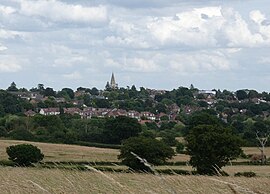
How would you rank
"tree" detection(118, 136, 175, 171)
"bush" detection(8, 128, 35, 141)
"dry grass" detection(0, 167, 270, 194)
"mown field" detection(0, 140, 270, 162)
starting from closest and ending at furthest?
"dry grass" detection(0, 167, 270, 194)
"tree" detection(118, 136, 175, 171)
"mown field" detection(0, 140, 270, 162)
"bush" detection(8, 128, 35, 141)

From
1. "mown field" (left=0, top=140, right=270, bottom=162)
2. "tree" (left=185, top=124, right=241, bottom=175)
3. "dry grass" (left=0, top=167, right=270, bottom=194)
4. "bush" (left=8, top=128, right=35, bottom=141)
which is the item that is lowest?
"mown field" (left=0, top=140, right=270, bottom=162)

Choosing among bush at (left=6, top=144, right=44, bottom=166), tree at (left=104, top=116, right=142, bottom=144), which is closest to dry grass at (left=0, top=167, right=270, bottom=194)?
bush at (left=6, top=144, right=44, bottom=166)

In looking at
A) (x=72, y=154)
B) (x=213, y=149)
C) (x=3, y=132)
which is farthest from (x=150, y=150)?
(x=3, y=132)

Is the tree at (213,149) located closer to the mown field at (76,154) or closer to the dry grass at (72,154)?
the mown field at (76,154)

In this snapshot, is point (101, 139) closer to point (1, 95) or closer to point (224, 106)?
point (1, 95)

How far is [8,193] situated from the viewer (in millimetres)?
8531

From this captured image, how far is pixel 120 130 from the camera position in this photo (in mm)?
88438

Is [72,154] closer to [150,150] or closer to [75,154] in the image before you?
[75,154]

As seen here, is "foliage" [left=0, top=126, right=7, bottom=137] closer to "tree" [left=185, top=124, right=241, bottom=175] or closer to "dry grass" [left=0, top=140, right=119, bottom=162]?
"dry grass" [left=0, top=140, right=119, bottom=162]

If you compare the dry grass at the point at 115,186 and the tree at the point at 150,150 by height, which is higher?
the dry grass at the point at 115,186

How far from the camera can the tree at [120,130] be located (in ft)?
290

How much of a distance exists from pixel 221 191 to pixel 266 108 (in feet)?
582

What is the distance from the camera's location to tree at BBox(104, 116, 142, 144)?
8831 centimetres

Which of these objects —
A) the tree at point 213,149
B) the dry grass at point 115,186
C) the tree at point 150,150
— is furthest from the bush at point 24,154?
the dry grass at point 115,186
